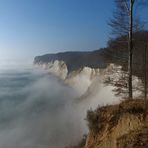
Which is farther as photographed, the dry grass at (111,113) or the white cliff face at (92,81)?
the white cliff face at (92,81)

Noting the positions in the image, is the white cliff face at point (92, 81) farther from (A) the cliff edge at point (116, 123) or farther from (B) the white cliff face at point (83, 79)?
(A) the cliff edge at point (116, 123)

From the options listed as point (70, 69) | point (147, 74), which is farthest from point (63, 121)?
point (70, 69)

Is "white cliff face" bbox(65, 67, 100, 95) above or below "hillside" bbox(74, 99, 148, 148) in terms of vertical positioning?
below

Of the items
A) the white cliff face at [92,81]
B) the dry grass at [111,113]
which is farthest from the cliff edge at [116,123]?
the white cliff face at [92,81]

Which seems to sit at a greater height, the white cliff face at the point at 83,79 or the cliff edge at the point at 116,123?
the cliff edge at the point at 116,123

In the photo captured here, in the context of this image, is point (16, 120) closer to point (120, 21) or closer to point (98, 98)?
point (98, 98)

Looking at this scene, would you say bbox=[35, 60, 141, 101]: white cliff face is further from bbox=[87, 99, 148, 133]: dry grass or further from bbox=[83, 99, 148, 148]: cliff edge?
bbox=[83, 99, 148, 148]: cliff edge

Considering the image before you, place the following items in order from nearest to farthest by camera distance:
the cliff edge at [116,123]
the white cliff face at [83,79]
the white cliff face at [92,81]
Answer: the cliff edge at [116,123] → the white cliff face at [92,81] → the white cliff face at [83,79]

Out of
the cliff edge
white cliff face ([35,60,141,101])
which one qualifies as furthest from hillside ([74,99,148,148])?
white cliff face ([35,60,141,101])

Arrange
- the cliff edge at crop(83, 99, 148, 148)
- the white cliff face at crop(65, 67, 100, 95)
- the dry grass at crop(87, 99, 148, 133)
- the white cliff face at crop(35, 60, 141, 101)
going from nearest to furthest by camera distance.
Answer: the cliff edge at crop(83, 99, 148, 148) < the dry grass at crop(87, 99, 148, 133) < the white cliff face at crop(35, 60, 141, 101) < the white cliff face at crop(65, 67, 100, 95)
